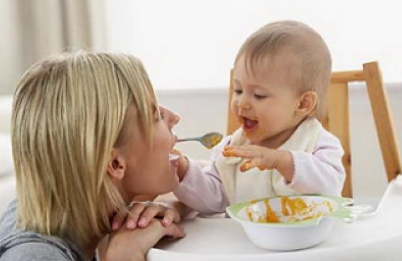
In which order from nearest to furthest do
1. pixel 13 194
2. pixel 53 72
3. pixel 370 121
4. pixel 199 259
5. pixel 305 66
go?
pixel 199 259 < pixel 53 72 < pixel 305 66 < pixel 13 194 < pixel 370 121

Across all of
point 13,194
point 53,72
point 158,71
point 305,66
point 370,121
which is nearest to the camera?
point 53,72

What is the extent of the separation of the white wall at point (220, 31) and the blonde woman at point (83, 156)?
108cm

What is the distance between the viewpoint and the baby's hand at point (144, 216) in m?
1.00

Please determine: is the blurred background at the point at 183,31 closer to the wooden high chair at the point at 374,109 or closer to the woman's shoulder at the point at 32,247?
A: the wooden high chair at the point at 374,109

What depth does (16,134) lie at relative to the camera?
101 centimetres

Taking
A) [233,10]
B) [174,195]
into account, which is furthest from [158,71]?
[174,195]

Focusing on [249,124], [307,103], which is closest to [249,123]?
[249,124]

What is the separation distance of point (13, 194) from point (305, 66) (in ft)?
2.65

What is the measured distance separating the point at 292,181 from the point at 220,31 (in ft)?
3.80

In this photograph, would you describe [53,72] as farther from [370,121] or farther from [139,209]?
[370,121]

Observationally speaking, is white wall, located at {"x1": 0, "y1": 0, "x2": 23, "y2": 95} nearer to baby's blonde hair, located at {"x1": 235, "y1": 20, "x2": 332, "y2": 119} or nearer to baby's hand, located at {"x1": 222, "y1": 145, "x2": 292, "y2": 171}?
baby's blonde hair, located at {"x1": 235, "y1": 20, "x2": 332, "y2": 119}

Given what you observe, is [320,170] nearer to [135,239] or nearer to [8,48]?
[135,239]

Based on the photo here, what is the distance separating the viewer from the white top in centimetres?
109

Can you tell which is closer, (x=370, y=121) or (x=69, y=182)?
(x=69, y=182)
